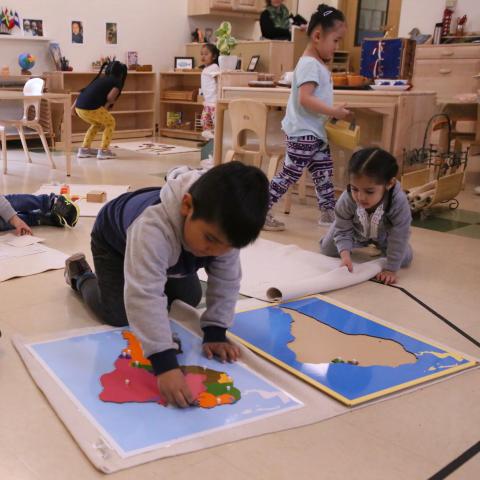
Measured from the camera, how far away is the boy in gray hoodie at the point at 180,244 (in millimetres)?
1047

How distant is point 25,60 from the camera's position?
5496mm

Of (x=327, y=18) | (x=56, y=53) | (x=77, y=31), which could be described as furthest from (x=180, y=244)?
(x=77, y=31)

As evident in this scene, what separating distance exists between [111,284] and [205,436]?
0.59 metres

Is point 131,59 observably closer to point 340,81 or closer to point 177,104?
point 177,104

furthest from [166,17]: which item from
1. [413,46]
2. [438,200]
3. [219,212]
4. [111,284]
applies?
[219,212]

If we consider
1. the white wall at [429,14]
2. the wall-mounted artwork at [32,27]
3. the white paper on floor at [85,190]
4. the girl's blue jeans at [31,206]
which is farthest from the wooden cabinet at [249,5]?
the girl's blue jeans at [31,206]

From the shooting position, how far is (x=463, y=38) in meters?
5.39

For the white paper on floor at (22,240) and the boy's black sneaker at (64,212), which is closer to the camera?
the white paper on floor at (22,240)

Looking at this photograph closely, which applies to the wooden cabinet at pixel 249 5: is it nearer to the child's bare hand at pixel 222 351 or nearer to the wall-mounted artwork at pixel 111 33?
the wall-mounted artwork at pixel 111 33

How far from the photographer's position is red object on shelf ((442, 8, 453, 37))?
5.61 meters

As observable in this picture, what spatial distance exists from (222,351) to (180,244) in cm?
32

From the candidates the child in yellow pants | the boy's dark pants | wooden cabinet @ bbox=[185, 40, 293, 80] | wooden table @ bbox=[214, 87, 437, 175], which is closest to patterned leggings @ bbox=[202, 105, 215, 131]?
the child in yellow pants

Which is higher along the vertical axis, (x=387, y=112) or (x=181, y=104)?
(x=387, y=112)

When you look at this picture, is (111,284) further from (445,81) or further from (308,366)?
(445,81)
